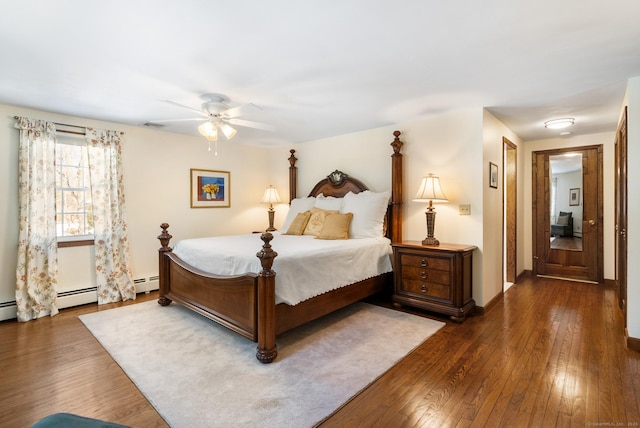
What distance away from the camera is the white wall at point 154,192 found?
3410mm

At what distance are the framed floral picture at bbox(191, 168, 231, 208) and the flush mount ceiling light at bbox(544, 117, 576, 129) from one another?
4.71m

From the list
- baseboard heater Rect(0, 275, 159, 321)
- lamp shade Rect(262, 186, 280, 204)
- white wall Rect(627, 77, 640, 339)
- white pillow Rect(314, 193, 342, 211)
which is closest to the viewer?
white wall Rect(627, 77, 640, 339)

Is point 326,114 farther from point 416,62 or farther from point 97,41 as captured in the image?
point 97,41

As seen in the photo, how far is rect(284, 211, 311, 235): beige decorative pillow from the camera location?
14.2 ft

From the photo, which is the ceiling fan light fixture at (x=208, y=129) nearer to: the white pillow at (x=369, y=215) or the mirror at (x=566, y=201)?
the white pillow at (x=369, y=215)

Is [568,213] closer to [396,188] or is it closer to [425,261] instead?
[396,188]

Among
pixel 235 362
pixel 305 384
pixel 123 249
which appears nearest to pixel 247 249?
pixel 235 362

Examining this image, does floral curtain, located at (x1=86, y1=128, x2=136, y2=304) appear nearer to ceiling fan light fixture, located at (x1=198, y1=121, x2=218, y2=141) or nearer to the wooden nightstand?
ceiling fan light fixture, located at (x1=198, y1=121, x2=218, y2=141)

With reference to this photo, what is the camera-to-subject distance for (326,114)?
3.74m

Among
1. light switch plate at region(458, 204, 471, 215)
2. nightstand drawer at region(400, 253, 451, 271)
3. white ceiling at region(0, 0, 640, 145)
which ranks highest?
white ceiling at region(0, 0, 640, 145)

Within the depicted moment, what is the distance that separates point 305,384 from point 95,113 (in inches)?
148

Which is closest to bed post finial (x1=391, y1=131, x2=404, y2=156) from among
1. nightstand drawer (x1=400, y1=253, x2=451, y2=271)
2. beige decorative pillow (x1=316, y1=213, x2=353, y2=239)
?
beige decorative pillow (x1=316, y1=213, x2=353, y2=239)

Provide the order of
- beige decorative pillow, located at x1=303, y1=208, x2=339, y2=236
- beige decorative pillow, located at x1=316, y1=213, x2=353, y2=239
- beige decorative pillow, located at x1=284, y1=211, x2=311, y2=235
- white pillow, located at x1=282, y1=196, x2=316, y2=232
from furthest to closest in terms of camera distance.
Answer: white pillow, located at x1=282, y1=196, x2=316, y2=232 < beige decorative pillow, located at x1=284, y1=211, x2=311, y2=235 < beige decorative pillow, located at x1=303, y1=208, x2=339, y2=236 < beige decorative pillow, located at x1=316, y1=213, x2=353, y2=239

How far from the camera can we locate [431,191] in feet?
11.7
